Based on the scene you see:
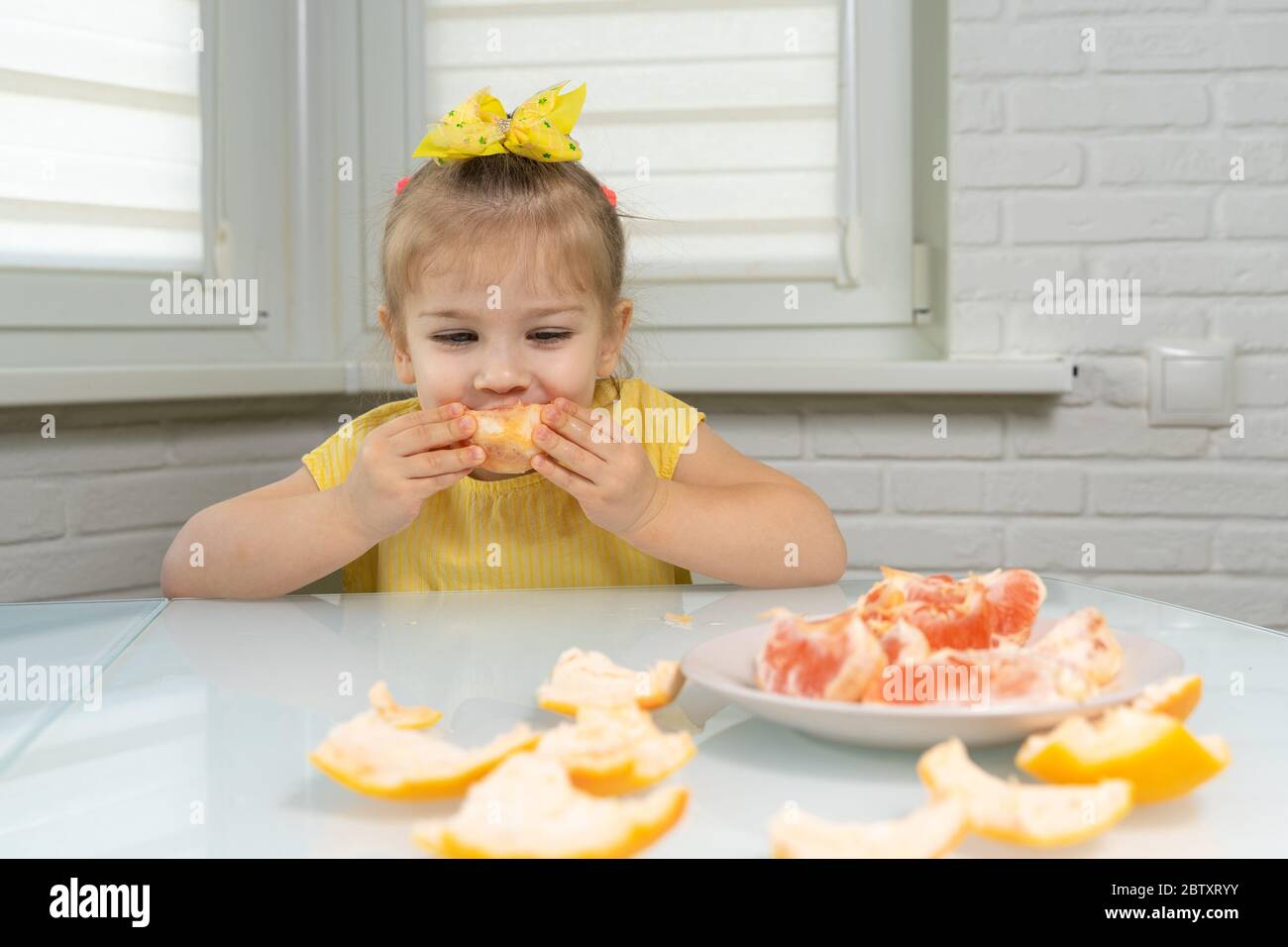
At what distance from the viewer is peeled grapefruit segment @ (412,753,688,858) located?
421 mm

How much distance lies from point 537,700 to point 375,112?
5.12ft

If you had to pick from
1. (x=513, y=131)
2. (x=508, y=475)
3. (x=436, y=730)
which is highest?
(x=513, y=131)

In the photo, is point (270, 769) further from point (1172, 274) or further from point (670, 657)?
point (1172, 274)

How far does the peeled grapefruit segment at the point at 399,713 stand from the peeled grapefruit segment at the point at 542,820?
4.5 inches

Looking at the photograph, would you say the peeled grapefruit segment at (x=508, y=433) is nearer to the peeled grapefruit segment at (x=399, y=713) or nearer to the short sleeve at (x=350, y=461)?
the short sleeve at (x=350, y=461)

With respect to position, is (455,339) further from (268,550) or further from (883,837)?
(883,837)

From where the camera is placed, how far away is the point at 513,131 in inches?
50.2

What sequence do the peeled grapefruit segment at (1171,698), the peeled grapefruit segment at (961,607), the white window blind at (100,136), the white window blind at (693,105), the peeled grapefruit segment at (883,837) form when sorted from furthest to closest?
1. the white window blind at (693,105)
2. the white window blind at (100,136)
3. the peeled grapefruit segment at (961,607)
4. the peeled grapefruit segment at (1171,698)
5. the peeled grapefruit segment at (883,837)

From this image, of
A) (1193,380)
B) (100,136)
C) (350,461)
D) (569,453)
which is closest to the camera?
(569,453)

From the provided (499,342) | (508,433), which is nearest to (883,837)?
(508,433)

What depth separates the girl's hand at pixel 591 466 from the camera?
3.63 feet

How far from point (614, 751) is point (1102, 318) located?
1500 mm

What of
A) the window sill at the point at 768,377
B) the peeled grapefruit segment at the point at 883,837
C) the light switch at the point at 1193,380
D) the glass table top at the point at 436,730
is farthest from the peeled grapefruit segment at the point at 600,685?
the light switch at the point at 1193,380

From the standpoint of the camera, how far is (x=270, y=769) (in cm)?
54
